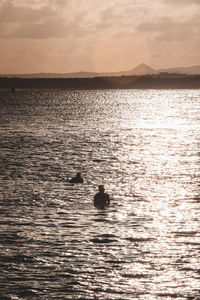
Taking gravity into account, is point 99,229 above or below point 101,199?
below

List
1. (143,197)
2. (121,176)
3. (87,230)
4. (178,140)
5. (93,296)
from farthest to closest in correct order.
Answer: (178,140) → (121,176) → (143,197) → (87,230) → (93,296)

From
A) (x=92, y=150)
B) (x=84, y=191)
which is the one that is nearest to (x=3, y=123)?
(x=92, y=150)

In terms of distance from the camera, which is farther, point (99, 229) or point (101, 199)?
point (101, 199)

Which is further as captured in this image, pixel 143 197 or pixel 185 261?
pixel 143 197

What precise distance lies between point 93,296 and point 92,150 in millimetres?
49909

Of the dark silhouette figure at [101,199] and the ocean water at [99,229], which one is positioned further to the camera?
the dark silhouette figure at [101,199]

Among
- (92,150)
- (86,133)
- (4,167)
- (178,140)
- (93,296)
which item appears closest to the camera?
(93,296)

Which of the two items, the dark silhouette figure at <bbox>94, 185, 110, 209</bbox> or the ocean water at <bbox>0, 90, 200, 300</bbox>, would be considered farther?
the dark silhouette figure at <bbox>94, 185, 110, 209</bbox>

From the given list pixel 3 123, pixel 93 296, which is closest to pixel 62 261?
pixel 93 296

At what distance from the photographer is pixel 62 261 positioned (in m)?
25.0

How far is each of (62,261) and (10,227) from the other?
21.9 ft

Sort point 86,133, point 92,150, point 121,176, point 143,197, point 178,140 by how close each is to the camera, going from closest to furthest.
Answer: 1. point 143,197
2. point 121,176
3. point 92,150
4. point 178,140
5. point 86,133

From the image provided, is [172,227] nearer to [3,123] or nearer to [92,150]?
[92,150]

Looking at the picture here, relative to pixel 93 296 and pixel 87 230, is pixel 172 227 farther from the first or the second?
pixel 93 296
